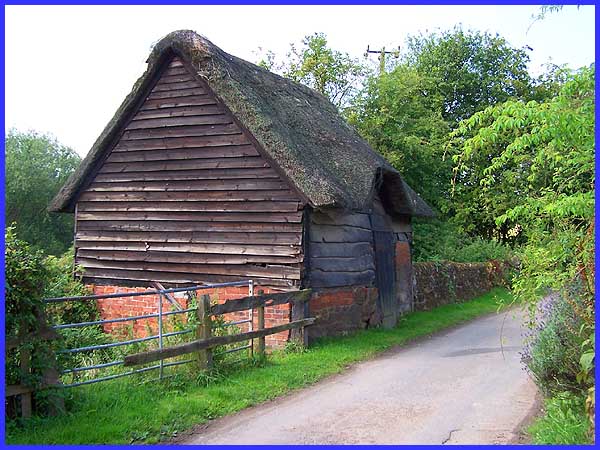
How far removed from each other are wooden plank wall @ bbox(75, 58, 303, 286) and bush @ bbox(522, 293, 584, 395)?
16.4ft

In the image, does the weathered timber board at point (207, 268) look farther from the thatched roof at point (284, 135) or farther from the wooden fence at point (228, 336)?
the thatched roof at point (284, 135)

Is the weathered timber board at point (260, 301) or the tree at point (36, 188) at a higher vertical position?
the tree at point (36, 188)

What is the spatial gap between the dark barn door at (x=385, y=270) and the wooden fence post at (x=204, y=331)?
594cm

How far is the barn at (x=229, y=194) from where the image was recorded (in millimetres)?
11070

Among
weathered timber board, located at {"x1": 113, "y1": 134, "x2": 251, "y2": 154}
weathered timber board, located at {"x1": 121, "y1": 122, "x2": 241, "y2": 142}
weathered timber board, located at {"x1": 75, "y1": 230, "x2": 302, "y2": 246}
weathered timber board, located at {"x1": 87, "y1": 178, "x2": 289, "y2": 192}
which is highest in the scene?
weathered timber board, located at {"x1": 121, "y1": 122, "x2": 241, "y2": 142}

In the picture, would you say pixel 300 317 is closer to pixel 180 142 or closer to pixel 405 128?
pixel 180 142

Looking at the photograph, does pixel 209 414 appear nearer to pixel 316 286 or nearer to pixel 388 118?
pixel 316 286

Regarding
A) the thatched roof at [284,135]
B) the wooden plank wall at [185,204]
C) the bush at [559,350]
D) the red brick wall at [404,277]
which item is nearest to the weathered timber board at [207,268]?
the wooden plank wall at [185,204]

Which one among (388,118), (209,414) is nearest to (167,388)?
(209,414)

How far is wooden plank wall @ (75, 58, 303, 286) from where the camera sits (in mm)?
11273

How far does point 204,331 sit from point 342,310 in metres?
4.35

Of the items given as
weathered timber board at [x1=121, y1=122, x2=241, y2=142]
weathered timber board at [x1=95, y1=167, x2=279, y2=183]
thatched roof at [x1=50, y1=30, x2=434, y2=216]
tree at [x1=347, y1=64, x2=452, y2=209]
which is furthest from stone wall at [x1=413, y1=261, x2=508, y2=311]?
weathered timber board at [x1=121, y1=122, x2=241, y2=142]

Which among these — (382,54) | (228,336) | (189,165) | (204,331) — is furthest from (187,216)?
(382,54)

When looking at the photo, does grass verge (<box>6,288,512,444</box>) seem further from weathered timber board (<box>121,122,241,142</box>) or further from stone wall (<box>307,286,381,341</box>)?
weathered timber board (<box>121,122,241,142</box>)
